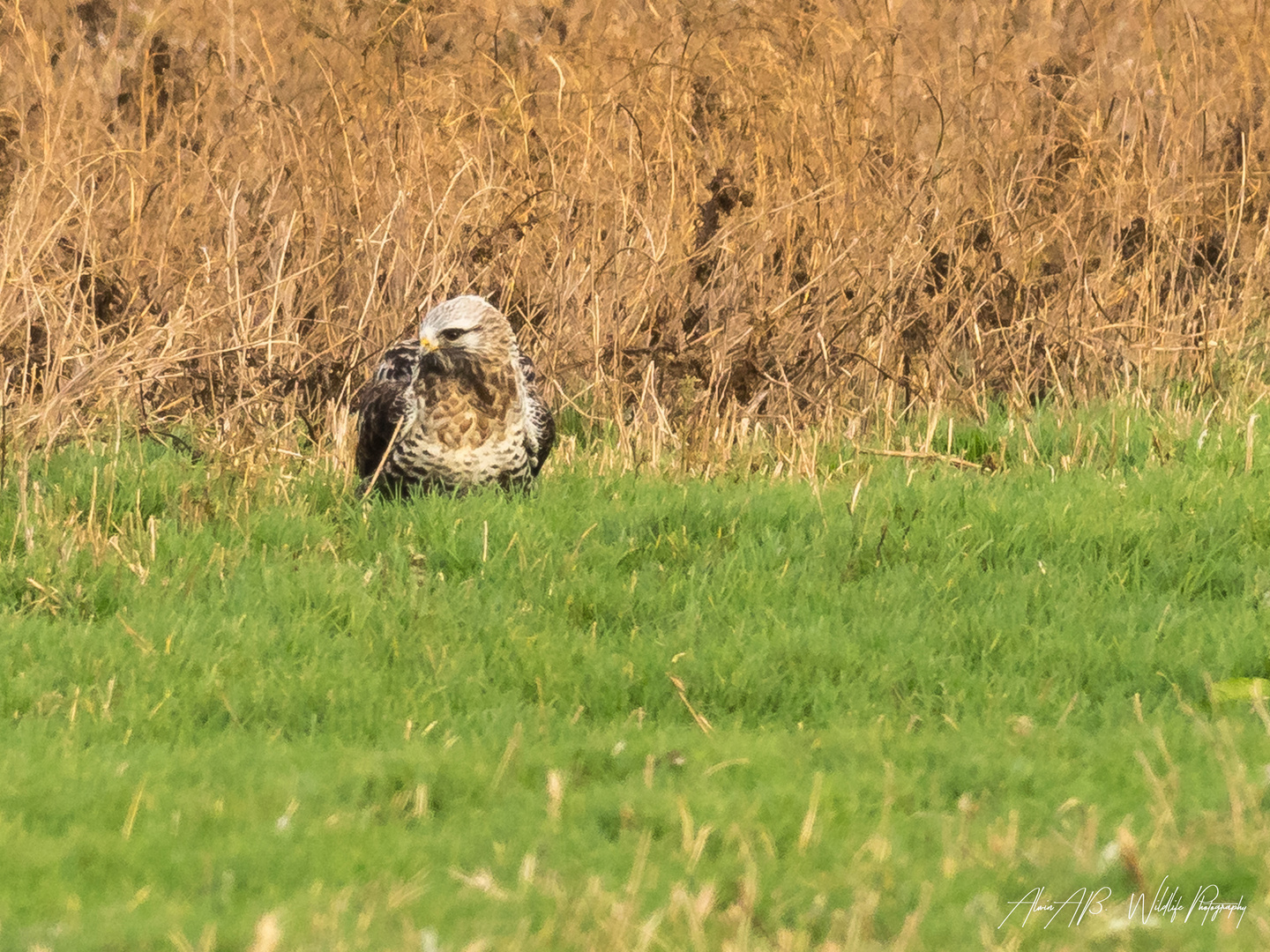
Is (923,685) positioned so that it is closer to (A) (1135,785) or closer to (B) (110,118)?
(A) (1135,785)

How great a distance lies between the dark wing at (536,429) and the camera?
704cm

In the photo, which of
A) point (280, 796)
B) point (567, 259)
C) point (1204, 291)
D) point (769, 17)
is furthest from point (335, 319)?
point (280, 796)

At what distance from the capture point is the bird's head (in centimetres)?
687

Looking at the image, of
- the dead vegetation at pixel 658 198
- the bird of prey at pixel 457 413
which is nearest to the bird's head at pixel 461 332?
the bird of prey at pixel 457 413

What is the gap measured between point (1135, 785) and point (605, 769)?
1.29 m

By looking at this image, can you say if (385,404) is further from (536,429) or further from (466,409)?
(536,429)

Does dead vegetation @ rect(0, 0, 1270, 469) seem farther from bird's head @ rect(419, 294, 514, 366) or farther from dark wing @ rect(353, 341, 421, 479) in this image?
bird's head @ rect(419, 294, 514, 366)

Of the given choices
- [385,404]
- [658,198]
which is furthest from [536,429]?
[658,198]

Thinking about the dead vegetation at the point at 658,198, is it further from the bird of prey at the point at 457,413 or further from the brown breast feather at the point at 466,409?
the brown breast feather at the point at 466,409

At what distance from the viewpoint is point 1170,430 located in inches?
309

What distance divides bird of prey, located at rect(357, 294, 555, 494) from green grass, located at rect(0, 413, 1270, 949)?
21 cm

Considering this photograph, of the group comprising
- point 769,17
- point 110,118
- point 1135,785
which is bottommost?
point 1135,785

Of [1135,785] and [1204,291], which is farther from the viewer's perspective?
[1204,291]

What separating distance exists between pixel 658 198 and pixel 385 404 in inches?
129
